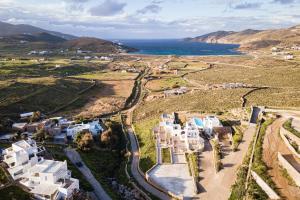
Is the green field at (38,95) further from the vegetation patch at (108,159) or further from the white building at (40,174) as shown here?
the white building at (40,174)

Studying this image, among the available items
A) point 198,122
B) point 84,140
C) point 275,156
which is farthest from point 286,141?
point 84,140

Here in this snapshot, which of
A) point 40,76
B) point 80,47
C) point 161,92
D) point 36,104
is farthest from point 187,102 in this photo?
point 80,47

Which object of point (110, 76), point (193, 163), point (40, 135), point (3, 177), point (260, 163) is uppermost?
point (110, 76)

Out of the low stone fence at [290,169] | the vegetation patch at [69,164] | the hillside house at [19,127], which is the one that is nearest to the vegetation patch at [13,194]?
the vegetation patch at [69,164]

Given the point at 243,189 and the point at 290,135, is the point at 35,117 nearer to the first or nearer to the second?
the point at 243,189

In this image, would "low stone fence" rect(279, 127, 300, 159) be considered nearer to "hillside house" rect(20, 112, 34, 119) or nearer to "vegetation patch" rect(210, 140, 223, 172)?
"vegetation patch" rect(210, 140, 223, 172)

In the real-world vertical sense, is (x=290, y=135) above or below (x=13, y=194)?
above

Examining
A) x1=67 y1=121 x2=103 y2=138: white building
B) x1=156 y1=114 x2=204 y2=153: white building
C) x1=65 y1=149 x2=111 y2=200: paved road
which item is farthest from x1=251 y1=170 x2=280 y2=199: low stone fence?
x1=67 y1=121 x2=103 y2=138: white building
